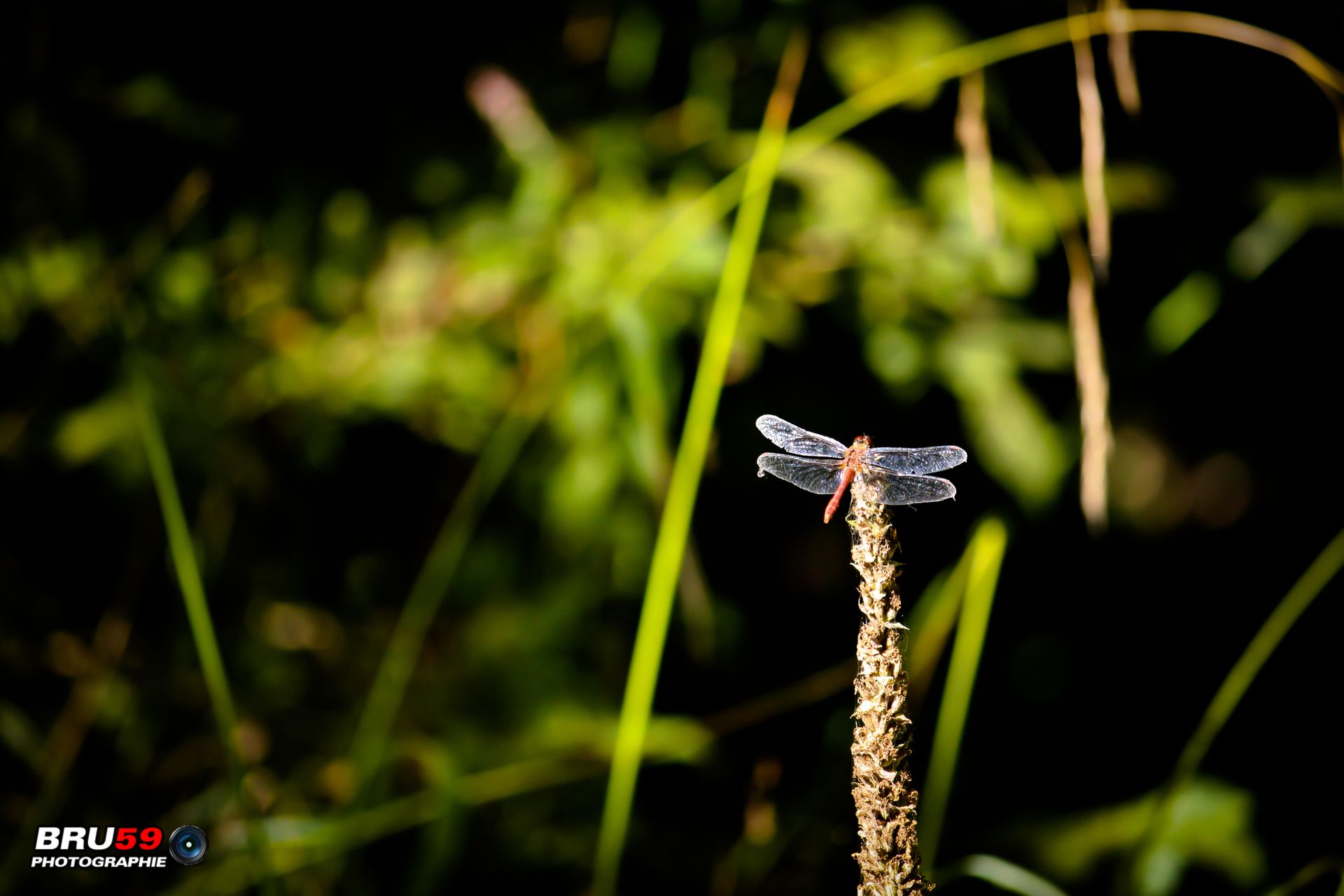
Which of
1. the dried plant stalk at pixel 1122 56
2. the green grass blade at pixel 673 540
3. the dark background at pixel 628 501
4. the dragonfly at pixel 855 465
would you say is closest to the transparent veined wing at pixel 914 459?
the dragonfly at pixel 855 465

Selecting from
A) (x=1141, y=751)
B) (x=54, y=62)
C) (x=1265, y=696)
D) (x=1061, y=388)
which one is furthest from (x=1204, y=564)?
(x=54, y=62)

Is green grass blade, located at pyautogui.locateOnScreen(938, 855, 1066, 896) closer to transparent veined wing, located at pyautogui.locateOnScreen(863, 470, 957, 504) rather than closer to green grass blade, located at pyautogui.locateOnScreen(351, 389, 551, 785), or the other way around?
transparent veined wing, located at pyautogui.locateOnScreen(863, 470, 957, 504)

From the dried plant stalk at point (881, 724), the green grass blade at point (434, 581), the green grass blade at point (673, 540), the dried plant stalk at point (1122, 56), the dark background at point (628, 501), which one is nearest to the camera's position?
the dried plant stalk at point (881, 724)

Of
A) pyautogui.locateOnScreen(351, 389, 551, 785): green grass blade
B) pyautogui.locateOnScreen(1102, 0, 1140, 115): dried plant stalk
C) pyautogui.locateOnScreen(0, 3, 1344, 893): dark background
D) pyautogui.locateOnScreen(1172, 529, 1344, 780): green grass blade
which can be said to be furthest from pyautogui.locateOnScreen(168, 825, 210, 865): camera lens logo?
pyautogui.locateOnScreen(1102, 0, 1140, 115): dried plant stalk

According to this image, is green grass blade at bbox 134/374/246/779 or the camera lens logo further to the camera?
the camera lens logo

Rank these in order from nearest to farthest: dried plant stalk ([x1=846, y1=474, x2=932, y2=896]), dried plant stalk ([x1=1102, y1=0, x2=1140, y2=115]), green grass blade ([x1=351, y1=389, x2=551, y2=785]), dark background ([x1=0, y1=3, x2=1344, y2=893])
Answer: dried plant stalk ([x1=846, y1=474, x2=932, y2=896])
dried plant stalk ([x1=1102, y1=0, x2=1140, y2=115])
green grass blade ([x1=351, y1=389, x2=551, y2=785])
dark background ([x1=0, y1=3, x2=1344, y2=893])

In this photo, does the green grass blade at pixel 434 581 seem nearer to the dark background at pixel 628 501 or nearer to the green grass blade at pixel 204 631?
the dark background at pixel 628 501

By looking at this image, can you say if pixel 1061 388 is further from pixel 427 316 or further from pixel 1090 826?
pixel 427 316
